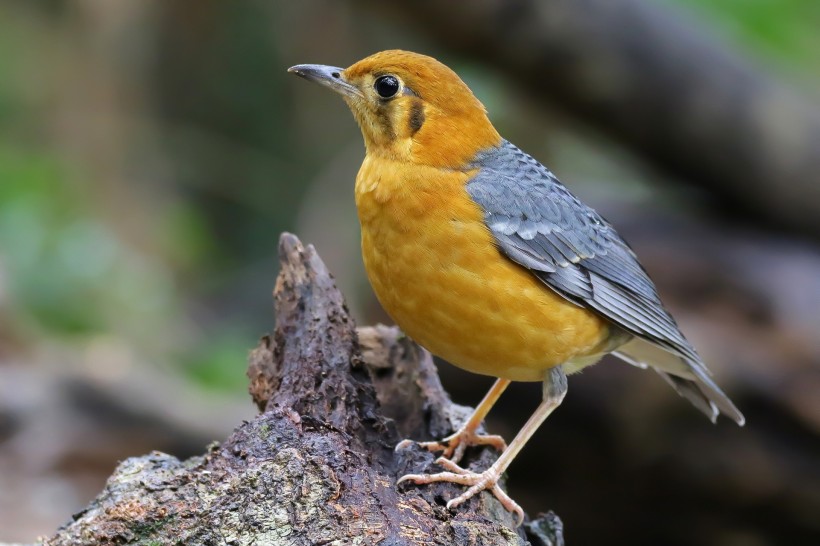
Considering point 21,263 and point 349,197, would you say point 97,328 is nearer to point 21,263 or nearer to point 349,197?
point 21,263

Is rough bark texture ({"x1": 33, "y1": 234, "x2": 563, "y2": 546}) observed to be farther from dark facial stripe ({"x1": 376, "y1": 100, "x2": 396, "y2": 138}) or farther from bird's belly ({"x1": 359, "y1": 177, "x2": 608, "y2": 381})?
dark facial stripe ({"x1": 376, "y1": 100, "x2": 396, "y2": 138})

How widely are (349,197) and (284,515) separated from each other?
10724 mm

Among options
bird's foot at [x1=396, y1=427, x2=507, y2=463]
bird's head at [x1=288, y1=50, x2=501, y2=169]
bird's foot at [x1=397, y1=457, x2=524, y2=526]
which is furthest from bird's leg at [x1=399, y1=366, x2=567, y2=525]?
bird's head at [x1=288, y1=50, x2=501, y2=169]

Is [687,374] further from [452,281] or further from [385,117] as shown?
[385,117]

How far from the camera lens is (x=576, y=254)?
5.61 metres

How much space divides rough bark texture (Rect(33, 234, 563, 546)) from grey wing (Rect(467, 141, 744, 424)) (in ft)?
3.18

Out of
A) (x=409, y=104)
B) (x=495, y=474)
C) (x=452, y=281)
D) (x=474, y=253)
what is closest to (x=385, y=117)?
(x=409, y=104)

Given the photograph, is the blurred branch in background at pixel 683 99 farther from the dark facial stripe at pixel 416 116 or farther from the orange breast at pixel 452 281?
the orange breast at pixel 452 281

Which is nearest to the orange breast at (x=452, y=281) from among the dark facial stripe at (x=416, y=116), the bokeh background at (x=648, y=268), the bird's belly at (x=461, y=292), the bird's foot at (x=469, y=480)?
the bird's belly at (x=461, y=292)

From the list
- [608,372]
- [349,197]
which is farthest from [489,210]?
[349,197]

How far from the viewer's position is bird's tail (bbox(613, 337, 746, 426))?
6.04 metres

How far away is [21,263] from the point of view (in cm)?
1134

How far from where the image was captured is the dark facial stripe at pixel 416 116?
5.31m

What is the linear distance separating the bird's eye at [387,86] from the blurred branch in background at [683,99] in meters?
4.44
